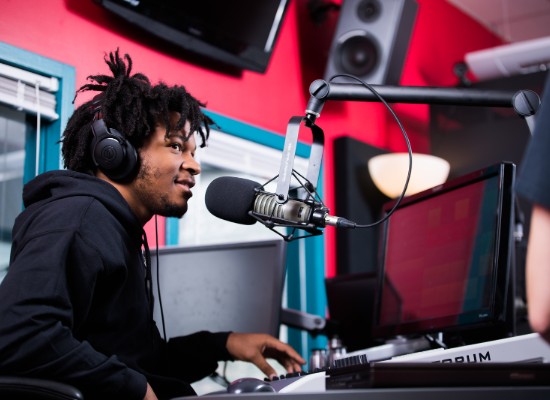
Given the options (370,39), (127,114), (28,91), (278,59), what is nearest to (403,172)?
Result: (370,39)

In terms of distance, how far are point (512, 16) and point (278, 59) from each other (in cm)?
249

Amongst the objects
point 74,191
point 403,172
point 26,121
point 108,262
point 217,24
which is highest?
point 217,24

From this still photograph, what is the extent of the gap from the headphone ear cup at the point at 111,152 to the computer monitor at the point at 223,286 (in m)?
0.50

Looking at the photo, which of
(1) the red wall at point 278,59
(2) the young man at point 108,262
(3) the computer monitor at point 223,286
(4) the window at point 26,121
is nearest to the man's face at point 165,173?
(2) the young man at point 108,262

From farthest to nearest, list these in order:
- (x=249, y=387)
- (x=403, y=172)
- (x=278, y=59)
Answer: (x=403, y=172)
(x=278, y=59)
(x=249, y=387)

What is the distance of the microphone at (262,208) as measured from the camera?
1239 mm

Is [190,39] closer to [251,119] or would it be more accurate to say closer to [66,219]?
[251,119]

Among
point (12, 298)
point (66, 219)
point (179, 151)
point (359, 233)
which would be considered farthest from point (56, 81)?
point (359, 233)

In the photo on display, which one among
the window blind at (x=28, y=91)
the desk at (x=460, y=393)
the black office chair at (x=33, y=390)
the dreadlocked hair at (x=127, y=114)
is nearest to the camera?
the desk at (x=460, y=393)

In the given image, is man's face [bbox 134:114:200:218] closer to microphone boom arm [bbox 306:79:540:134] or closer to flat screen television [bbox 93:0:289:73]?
microphone boom arm [bbox 306:79:540:134]

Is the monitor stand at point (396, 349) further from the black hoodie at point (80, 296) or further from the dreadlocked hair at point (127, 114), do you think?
the dreadlocked hair at point (127, 114)

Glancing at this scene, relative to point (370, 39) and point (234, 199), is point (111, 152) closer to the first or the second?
point (234, 199)

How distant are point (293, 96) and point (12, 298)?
262 centimetres

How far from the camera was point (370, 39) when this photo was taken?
3.79m
